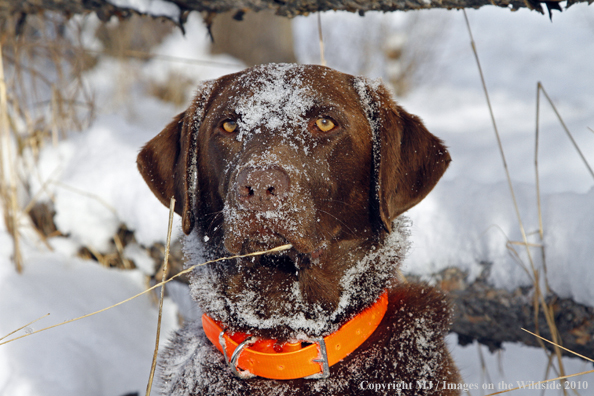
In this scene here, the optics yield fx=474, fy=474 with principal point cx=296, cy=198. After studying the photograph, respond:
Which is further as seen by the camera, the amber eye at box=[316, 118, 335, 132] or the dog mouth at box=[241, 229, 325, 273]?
the amber eye at box=[316, 118, 335, 132]

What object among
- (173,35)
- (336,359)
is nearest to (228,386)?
(336,359)

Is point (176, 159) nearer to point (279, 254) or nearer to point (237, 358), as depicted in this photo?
point (279, 254)

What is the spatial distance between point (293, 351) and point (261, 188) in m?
0.65

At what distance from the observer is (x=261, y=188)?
1633 millimetres

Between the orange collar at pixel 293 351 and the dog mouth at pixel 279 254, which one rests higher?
the dog mouth at pixel 279 254

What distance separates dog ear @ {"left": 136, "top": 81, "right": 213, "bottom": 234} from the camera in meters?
2.12

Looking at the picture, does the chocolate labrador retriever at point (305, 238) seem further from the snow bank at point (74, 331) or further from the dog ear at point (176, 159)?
the snow bank at point (74, 331)

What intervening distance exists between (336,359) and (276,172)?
74cm

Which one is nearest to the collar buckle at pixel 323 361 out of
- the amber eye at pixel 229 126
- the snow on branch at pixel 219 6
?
the amber eye at pixel 229 126

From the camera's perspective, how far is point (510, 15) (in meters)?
12.6

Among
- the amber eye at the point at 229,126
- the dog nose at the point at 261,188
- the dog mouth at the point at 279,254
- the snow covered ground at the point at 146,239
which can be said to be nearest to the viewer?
the dog nose at the point at 261,188

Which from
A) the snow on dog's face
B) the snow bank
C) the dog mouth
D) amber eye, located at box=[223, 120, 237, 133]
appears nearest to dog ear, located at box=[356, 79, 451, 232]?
the snow on dog's face

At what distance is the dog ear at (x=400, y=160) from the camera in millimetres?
1955

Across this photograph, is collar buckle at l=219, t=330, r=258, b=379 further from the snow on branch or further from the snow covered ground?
the snow on branch
